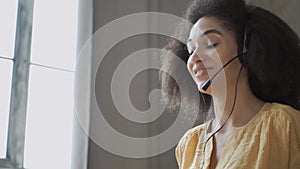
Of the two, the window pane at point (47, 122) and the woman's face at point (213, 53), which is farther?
the window pane at point (47, 122)

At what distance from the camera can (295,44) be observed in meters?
1.00

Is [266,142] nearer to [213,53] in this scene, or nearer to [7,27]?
[213,53]

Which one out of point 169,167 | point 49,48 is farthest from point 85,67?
point 169,167

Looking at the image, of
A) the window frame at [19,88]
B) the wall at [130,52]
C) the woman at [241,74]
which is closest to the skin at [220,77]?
the woman at [241,74]

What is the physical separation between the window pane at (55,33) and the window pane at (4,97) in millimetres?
105

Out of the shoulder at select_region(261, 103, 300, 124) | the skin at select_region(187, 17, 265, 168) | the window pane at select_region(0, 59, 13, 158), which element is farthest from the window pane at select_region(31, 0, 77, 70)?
the shoulder at select_region(261, 103, 300, 124)

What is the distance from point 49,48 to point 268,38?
1.02 metres

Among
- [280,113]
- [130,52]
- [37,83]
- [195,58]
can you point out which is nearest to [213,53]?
[195,58]

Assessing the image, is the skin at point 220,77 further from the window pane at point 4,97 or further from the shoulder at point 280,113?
the window pane at point 4,97

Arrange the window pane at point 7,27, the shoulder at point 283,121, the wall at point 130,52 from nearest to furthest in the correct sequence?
the shoulder at point 283,121 < the wall at point 130,52 < the window pane at point 7,27

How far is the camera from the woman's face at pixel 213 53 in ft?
3.31

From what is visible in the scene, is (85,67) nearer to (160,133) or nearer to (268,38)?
(160,133)

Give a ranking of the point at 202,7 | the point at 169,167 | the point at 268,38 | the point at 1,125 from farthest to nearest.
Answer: the point at 169,167
the point at 1,125
the point at 202,7
the point at 268,38

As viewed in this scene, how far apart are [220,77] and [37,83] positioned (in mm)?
910
